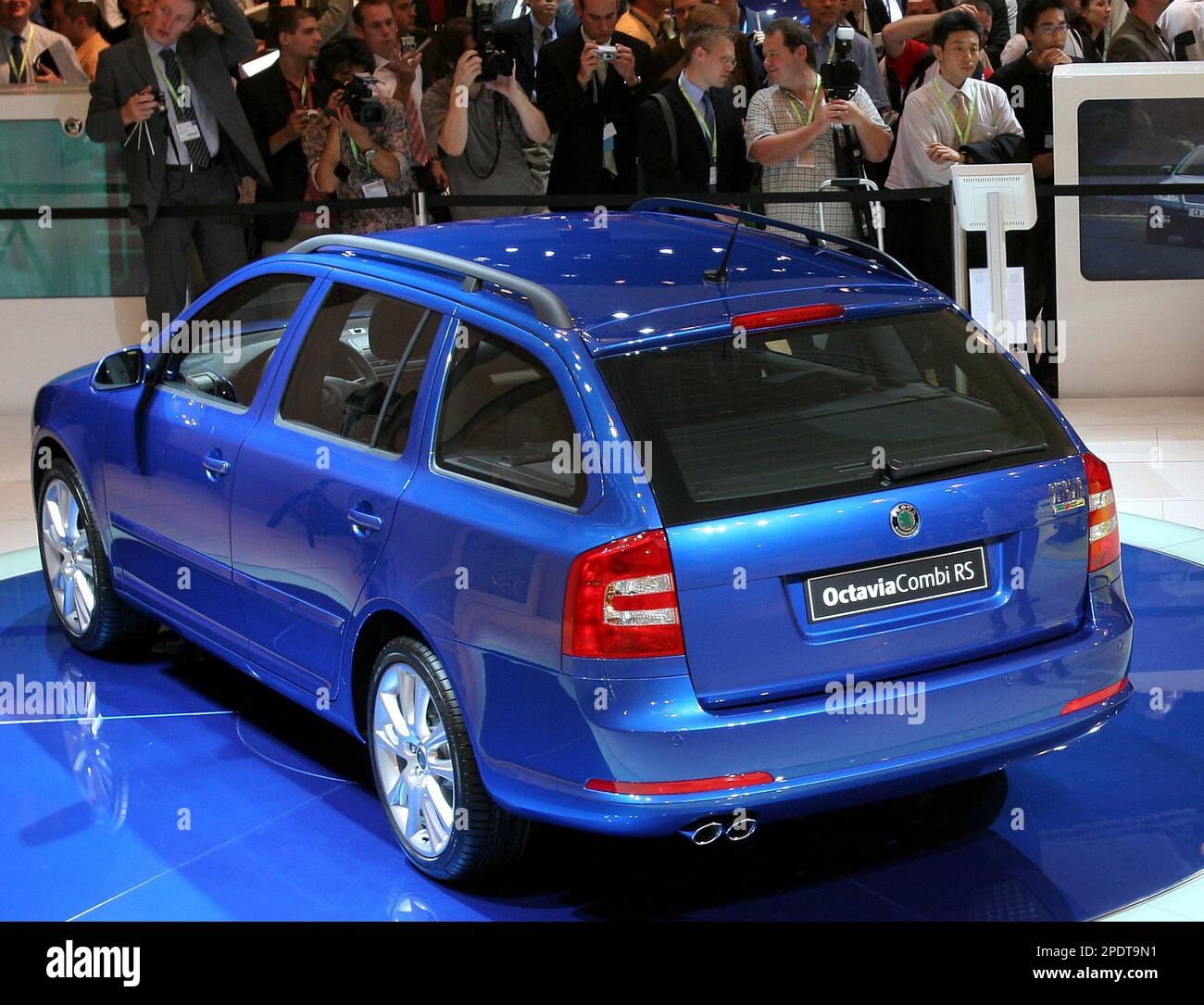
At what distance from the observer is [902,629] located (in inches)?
149

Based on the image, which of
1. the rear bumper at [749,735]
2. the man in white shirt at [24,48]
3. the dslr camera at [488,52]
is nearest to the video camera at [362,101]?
the dslr camera at [488,52]

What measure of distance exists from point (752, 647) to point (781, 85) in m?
5.74

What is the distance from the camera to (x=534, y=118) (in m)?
9.25

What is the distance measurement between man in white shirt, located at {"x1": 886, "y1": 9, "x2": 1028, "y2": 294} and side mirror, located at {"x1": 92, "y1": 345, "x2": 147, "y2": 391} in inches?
194

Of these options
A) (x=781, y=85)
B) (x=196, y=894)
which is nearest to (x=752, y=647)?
(x=196, y=894)

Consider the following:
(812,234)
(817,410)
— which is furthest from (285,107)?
(817,410)

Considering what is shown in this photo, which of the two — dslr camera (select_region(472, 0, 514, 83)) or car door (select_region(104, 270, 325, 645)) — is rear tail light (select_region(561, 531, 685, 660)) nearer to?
car door (select_region(104, 270, 325, 645))

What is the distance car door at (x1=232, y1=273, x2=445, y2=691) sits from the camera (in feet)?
14.3

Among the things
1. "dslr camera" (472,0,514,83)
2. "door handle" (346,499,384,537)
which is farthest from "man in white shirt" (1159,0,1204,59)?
"door handle" (346,499,384,537)

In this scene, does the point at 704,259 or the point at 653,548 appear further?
the point at 704,259

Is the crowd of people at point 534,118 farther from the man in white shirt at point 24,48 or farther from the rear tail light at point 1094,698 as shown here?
the rear tail light at point 1094,698

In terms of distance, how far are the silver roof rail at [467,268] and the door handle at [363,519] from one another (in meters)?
0.62

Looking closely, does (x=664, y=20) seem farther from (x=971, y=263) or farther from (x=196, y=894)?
(x=196, y=894)

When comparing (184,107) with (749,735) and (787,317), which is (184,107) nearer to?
(787,317)
